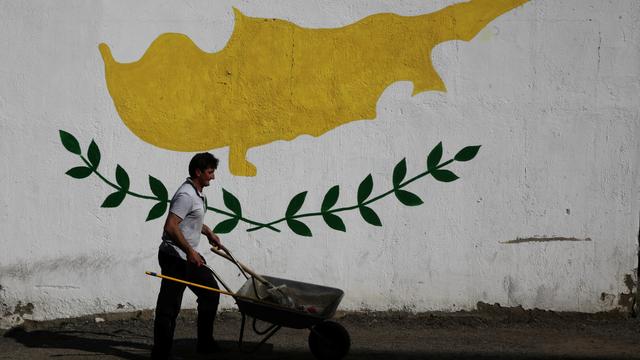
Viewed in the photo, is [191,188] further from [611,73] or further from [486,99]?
[611,73]

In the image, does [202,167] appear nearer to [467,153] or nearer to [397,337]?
[397,337]

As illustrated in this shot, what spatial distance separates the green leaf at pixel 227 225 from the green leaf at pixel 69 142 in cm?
146

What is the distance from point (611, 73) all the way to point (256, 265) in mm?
3712

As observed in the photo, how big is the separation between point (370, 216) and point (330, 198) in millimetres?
409

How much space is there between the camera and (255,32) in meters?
7.35

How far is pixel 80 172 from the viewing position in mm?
7301

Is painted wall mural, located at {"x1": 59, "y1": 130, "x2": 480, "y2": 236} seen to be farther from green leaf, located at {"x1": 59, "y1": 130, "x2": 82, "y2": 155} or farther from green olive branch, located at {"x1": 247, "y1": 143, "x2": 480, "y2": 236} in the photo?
green leaf, located at {"x1": 59, "y1": 130, "x2": 82, "y2": 155}

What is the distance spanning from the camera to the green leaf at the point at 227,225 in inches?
291

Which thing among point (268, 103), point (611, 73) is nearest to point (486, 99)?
point (611, 73)

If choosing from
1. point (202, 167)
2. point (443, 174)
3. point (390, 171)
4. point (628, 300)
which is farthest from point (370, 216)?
point (628, 300)

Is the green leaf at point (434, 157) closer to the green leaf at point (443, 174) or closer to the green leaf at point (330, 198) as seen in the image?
the green leaf at point (443, 174)

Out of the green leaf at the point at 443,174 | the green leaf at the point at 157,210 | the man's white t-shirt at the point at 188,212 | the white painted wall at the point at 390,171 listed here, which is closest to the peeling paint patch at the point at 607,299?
the white painted wall at the point at 390,171

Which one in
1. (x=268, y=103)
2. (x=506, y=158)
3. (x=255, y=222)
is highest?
(x=268, y=103)

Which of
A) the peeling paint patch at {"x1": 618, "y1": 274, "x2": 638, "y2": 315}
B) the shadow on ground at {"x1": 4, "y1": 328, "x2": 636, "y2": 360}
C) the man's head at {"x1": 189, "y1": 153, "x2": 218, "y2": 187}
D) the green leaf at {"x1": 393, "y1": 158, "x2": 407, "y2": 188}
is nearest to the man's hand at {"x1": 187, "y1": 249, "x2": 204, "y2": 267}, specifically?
the man's head at {"x1": 189, "y1": 153, "x2": 218, "y2": 187}
